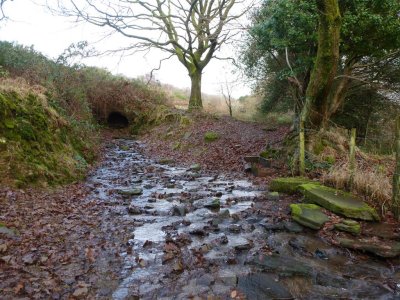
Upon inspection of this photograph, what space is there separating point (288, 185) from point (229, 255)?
336 centimetres

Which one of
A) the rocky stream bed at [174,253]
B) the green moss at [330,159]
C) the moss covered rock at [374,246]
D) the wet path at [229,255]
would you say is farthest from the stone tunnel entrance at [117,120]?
the moss covered rock at [374,246]

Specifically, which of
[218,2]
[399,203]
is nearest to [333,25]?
[399,203]

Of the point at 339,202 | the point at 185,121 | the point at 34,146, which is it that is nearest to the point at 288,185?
the point at 339,202

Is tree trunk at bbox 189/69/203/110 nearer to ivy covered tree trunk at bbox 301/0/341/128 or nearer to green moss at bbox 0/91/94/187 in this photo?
green moss at bbox 0/91/94/187

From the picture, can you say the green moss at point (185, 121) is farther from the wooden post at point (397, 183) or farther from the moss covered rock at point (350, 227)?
the moss covered rock at point (350, 227)

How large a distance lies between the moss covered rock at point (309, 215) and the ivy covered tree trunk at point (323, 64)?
11.7 feet

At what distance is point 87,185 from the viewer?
318 inches

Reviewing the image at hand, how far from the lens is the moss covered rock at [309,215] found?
5543mm

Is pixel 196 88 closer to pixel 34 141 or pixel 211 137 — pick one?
pixel 211 137

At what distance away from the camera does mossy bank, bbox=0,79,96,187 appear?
23.2 ft

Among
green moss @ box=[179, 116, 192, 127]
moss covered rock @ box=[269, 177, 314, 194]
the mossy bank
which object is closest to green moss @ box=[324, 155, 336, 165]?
moss covered rock @ box=[269, 177, 314, 194]

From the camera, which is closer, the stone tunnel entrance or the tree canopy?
the tree canopy

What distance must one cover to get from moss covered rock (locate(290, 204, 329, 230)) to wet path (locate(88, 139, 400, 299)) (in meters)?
0.19

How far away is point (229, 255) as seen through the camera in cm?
460
